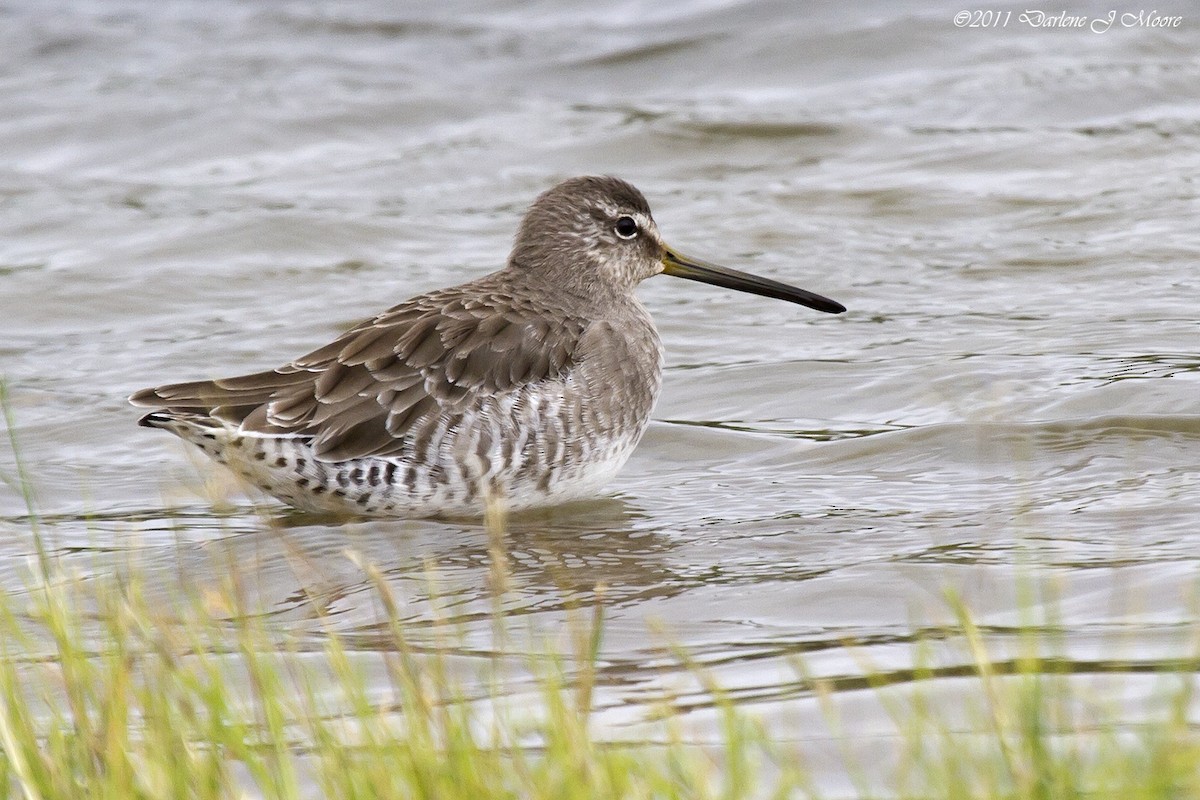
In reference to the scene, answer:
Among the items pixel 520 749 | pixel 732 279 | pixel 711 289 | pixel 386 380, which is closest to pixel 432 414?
pixel 386 380

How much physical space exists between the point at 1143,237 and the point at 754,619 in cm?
508

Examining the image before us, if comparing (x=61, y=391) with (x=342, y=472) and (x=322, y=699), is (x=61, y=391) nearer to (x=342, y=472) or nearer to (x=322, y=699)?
(x=342, y=472)

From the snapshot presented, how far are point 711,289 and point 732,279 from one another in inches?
102

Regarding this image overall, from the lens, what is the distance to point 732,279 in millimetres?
7031

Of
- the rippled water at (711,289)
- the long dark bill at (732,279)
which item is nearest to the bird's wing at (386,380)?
the rippled water at (711,289)

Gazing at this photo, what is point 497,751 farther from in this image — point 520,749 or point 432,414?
point 432,414

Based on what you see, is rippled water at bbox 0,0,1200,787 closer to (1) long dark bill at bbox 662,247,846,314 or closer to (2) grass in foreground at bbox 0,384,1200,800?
(2) grass in foreground at bbox 0,384,1200,800

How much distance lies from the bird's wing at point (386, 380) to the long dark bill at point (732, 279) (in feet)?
3.24

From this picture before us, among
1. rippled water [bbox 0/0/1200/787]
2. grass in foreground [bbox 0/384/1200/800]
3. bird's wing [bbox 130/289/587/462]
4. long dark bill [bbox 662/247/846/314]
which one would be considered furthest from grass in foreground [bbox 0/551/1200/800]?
long dark bill [bbox 662/247/846/314]

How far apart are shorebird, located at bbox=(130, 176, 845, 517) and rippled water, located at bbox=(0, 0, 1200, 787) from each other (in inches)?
7.0

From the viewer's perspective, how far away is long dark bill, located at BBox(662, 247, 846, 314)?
23.0 feet

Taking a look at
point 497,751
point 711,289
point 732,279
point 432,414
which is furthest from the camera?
point 711,289

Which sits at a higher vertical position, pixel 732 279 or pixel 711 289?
pixel 732 279

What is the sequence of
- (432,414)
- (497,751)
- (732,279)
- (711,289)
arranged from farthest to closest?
(711,289) → (732,279) → (432,414) → (497,751)
